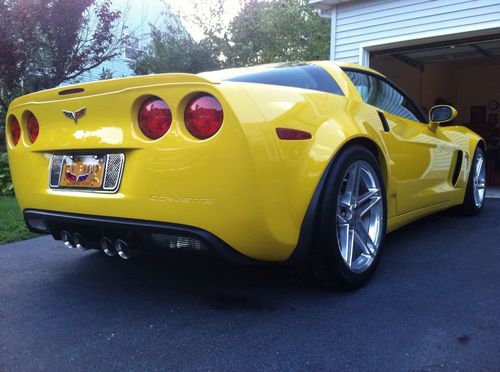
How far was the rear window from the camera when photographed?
263 centimetres

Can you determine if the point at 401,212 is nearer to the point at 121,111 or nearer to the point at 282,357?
the point at 282,357

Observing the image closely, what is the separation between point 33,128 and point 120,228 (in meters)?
0.93

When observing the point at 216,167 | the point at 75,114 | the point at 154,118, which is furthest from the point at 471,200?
the point at 75,114

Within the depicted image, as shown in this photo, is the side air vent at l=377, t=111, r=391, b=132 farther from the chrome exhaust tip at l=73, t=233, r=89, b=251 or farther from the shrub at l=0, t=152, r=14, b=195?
the shrub at l=0, t=152, r=14, b=195

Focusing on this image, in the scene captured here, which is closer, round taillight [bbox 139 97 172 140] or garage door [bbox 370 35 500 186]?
round taillight [bbox 139 97 172 140]

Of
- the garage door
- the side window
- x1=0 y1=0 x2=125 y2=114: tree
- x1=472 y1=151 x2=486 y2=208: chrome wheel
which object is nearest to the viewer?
the side window

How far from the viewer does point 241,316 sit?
7.86 feet

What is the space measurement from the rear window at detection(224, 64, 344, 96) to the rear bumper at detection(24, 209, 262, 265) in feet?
2.97

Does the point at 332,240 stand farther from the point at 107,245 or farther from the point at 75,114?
the point at 75,114

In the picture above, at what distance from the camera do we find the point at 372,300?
2562 mm

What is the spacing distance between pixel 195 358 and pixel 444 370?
39.0 inches

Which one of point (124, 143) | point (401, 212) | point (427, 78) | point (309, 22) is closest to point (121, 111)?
point (124, 143)

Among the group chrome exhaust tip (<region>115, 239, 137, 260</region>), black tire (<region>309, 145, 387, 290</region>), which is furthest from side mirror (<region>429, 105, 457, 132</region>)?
chrome exhaust tip (<region>115, 239, 137, 260</region>)

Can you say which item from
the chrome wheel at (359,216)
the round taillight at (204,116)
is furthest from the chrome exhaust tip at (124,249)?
the chrome wheel at (359,216)
